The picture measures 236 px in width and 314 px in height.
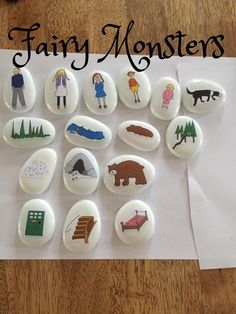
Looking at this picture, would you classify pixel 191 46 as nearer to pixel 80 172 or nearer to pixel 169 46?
pixel 169 46

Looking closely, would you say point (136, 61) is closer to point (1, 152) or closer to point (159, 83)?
point (159, 83)

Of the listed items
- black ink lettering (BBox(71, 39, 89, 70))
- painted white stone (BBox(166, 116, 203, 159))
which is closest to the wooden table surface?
painted white stone (BBox(166, 116, 203, 159))

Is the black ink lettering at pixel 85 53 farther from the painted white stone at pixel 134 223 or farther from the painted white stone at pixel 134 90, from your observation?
the painted white stone at pixel 134 223

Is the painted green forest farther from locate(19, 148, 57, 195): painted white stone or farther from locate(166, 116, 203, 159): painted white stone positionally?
locate(166, 116, 203, 159): painted white stone

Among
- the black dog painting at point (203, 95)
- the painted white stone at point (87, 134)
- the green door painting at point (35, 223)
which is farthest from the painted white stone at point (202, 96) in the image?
the green door painting at point (35, 223)

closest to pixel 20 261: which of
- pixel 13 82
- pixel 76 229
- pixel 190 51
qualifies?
pixel 76 229
